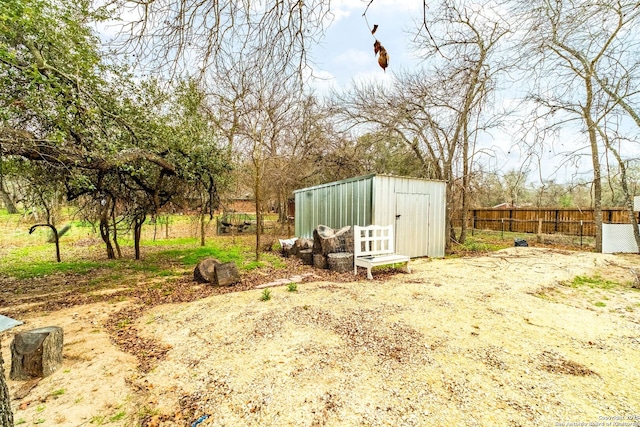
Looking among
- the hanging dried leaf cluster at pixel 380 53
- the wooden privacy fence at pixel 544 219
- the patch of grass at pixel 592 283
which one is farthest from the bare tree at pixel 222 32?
the wooden privacy fence at pixel 544 219

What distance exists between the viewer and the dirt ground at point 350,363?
183 cm

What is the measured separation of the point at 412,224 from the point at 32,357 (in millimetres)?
7413

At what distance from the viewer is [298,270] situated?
6340mm

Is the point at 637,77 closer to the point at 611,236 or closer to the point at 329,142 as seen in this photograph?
the point at 611,236

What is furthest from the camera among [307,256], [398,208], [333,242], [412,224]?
[412,224]

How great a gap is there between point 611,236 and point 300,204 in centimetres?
1068

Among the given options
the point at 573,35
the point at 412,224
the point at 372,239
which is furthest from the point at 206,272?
the point at 573,35

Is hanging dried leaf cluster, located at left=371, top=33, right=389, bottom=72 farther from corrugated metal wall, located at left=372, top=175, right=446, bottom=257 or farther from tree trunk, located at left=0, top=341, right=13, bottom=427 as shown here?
corrugated metal wall, located at left=372, top=175, right=446, bottom=257

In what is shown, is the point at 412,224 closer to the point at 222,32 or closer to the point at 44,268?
the point at 222,32

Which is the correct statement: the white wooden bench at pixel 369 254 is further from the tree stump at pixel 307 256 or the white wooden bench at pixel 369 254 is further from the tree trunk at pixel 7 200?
the tree trunk at pixel 7 200

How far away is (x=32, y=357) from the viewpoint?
222 cm

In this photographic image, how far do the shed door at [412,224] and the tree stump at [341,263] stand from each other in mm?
1929

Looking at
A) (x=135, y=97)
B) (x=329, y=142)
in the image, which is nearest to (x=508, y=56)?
(x=135, y=97)

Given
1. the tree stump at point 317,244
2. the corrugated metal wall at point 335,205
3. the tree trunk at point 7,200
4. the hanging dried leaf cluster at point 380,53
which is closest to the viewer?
the hanging dried leaf cluster at point 380,53
